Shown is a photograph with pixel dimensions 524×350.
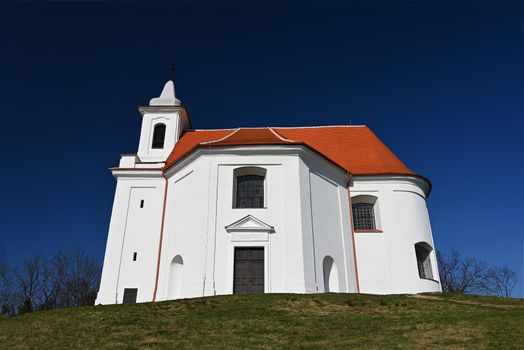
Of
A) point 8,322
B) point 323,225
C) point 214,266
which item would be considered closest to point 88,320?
point 8,322

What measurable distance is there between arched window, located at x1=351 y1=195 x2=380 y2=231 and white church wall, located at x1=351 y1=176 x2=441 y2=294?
1.07 feet

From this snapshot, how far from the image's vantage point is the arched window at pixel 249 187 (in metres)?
17.9

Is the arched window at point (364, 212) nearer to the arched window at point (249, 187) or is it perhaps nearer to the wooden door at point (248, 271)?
the arched window at point (249, 187)

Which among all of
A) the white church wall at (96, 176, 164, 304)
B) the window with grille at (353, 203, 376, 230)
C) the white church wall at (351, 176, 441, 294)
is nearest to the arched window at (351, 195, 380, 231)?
the window with grille at (353, 203, 376, 230)

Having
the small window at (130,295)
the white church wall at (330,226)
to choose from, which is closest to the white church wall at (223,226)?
the white church wall at (330,226)

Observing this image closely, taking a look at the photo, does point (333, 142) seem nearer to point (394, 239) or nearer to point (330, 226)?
point (394, 239)

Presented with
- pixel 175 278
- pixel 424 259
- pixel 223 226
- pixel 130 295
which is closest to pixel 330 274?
pixel 223 226

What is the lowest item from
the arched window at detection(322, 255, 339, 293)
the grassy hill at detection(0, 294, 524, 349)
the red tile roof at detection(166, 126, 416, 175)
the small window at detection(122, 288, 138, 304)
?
the grassy hill at detection(0, 294, 524, 349)

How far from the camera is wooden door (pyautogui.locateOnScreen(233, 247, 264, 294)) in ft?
52.4

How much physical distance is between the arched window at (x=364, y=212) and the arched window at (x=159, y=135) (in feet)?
37.6

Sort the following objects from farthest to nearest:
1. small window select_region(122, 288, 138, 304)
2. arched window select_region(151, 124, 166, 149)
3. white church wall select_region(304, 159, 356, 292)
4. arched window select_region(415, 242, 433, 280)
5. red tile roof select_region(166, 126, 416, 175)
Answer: arched window select_region(151, 124, 166, 149) → red tile roof select_region(166, 126, 416, 175) → arched window select_region(415, 242, 433, 280) → small window select_region(122, 288, 138, 304) → white church wall select_region(304, 159, 356, 292)

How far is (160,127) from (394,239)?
14.6 metres

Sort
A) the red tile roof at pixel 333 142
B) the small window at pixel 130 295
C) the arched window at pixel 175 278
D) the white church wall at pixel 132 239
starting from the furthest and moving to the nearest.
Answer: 1. the red tile roof at pixel 333 142
2. the white church wall at pixel 132 239
3. the small window at pixel 130 295
4. the arched window at pixel 175 278

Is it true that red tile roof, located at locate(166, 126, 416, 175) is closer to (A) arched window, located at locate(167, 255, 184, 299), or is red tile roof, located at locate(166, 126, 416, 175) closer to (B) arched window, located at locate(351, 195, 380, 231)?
(B) arched window, located at locate(351, 195, 380, 231)
